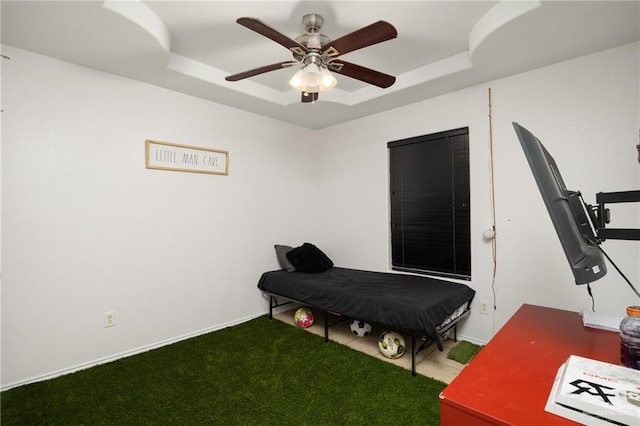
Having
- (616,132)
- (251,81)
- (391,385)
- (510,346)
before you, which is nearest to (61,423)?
(391,385)

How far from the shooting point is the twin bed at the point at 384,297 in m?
2.36

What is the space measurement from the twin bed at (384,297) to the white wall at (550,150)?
1.47ft

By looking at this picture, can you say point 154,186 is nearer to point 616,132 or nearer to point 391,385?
point 391,385

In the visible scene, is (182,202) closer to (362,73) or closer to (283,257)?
(283,257)

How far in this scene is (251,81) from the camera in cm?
316

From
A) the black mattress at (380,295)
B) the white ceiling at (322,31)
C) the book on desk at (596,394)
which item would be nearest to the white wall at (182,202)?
the white ceiling at (322,31)

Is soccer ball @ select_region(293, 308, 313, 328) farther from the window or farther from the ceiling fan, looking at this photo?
the ceiling fan

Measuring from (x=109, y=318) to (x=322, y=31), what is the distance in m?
2.91

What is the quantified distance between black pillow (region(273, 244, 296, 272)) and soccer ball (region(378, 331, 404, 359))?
1439mm

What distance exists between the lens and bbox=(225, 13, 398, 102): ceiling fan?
5.72 ft

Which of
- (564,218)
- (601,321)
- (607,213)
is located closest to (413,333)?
(601,321)

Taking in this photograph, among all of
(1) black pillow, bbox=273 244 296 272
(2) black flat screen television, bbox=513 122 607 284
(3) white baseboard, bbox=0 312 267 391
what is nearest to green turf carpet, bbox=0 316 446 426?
(3) white baseboard, bbox=0 312 267 391

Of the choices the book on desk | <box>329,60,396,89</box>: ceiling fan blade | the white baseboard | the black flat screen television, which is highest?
<box>329,60,396,89</box>: ceiling fan blade

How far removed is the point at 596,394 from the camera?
30.6 inches
